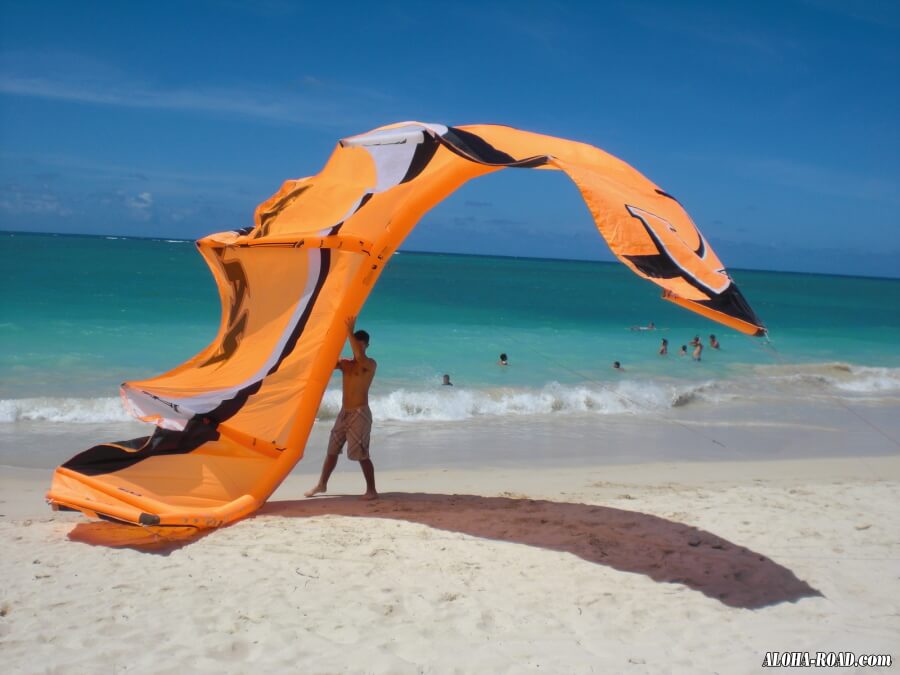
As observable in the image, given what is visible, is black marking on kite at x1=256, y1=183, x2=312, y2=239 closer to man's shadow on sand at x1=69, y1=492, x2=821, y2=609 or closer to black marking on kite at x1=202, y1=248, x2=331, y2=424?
black marking on kite at x1=202, y1=248, x2=331, y2=424

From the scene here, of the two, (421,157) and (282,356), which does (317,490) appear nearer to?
(282,356)

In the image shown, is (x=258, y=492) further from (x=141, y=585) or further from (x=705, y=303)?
(x=705, y=303)

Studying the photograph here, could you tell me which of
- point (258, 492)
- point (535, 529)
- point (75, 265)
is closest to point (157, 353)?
point (258, 492)

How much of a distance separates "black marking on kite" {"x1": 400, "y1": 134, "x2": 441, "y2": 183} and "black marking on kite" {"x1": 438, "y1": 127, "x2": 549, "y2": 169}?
0.38 meters

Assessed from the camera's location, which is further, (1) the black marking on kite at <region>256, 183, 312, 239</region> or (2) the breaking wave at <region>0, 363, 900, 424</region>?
(2) the breaking wave at <region>0, 363, 900, 424</region>

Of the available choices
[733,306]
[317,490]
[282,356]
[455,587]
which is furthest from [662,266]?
[317,490]

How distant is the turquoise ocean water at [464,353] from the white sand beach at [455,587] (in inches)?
64.3

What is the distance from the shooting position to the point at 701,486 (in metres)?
7.97

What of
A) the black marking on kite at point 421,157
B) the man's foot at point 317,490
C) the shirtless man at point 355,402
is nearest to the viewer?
the black marking on kite at point 421,157

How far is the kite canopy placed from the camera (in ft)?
17.5

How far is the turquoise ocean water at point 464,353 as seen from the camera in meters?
12.6

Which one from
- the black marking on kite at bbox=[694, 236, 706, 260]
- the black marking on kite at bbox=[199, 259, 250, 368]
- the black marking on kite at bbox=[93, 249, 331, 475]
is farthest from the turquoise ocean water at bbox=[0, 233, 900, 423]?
the black marking on kite at bbox=[199, 259, 250, 368]

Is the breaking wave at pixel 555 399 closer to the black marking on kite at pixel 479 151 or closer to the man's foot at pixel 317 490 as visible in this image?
the man's foot at pixel 317 490

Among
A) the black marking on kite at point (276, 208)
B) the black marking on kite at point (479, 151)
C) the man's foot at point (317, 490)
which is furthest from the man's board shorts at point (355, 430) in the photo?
the black marking on kite at point (479, 151)
